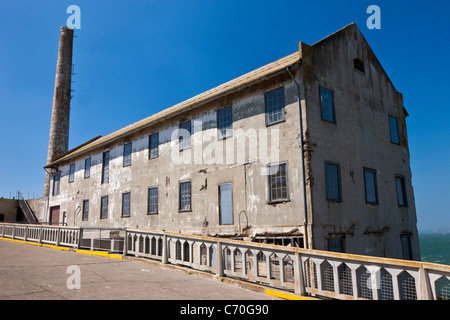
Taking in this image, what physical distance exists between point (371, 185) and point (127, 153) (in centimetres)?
1566

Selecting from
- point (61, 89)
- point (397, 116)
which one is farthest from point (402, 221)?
point (61, 89)

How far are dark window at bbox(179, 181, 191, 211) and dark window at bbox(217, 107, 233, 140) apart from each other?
3427 mm

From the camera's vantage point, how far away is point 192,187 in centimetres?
1845

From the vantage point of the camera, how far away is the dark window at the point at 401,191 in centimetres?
1858

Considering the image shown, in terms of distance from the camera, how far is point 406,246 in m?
18.1

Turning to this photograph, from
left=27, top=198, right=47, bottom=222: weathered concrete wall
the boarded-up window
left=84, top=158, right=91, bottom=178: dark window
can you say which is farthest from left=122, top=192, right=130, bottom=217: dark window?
left=27, top=198, right=47, bottom=222: weathered concrete wall

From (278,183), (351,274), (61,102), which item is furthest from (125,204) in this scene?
(61,102)

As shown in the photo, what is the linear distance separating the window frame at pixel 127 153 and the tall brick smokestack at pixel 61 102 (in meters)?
20.8

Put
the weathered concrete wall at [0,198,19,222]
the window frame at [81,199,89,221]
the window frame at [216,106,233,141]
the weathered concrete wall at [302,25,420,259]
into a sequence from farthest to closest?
the weathered concrete wall at [0,198,19,222], the window frame at [81,199,89,221], the window frame at [216,106,233,141], the weathered concrete wall at [302,25,420,259]

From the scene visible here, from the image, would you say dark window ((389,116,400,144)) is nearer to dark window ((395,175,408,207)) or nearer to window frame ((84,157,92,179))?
dark window ((395,175,408,207))

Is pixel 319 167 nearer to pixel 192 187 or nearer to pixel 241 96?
pixel 241 96

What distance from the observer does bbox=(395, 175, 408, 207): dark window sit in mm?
18578

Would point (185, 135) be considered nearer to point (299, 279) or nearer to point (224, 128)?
point (224, 128)
